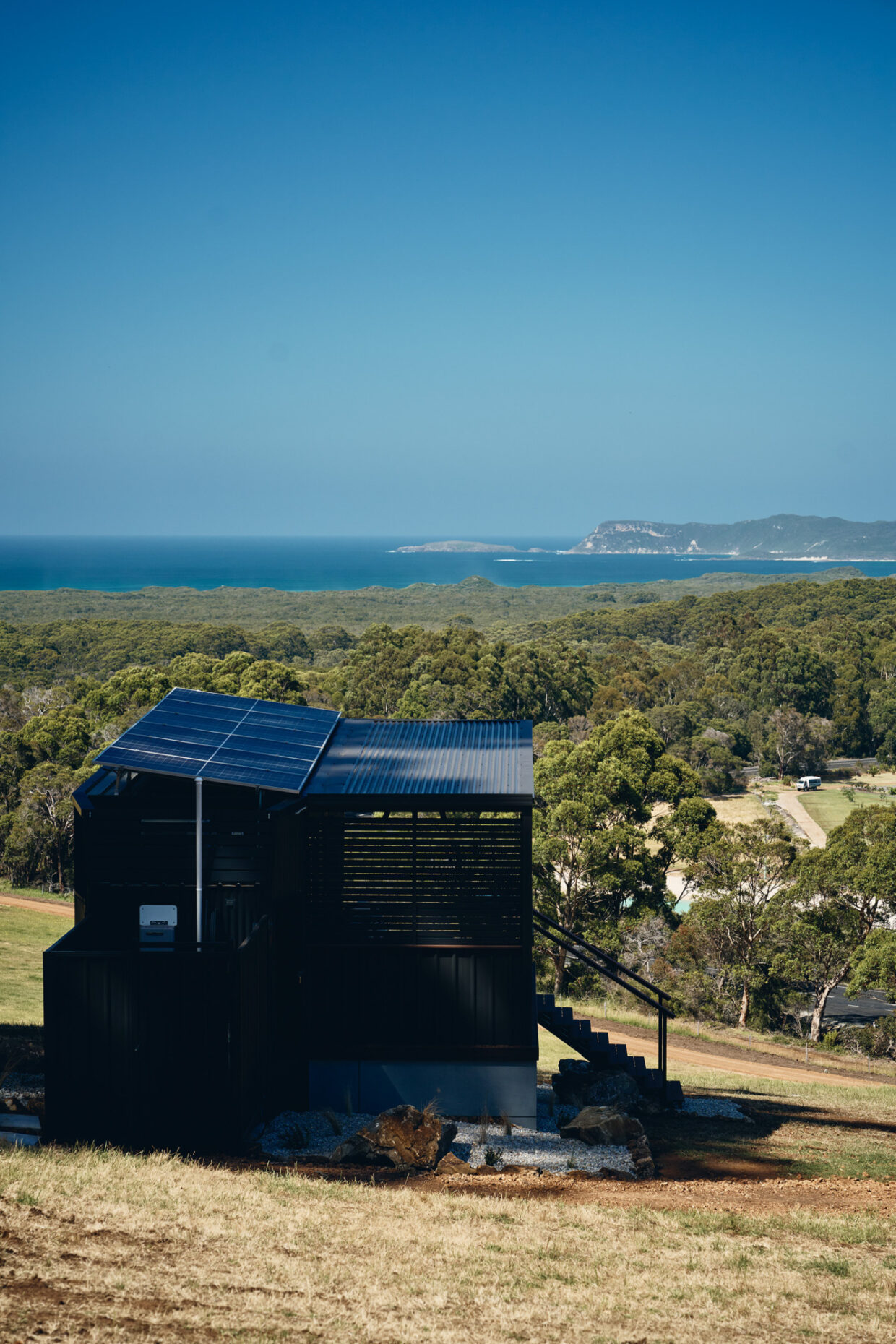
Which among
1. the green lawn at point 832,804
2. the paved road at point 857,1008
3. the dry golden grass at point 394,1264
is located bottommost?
the paved road at point 857,1008

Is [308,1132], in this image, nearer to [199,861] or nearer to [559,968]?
[199,861]

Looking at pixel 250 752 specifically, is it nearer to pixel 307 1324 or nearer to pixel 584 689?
pixel 307 1324

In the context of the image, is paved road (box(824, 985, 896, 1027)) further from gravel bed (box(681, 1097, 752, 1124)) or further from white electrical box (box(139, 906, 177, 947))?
white electrical box (box(139, 906, 177, 947))

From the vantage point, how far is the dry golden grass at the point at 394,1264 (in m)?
6.44

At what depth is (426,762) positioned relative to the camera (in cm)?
1304

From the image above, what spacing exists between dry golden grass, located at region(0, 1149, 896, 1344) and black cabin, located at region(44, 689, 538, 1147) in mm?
2137

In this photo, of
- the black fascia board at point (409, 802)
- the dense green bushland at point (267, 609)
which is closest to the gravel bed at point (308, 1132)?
the black fascia board at point (409, 802)

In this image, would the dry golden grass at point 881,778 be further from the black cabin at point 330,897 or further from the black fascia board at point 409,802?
the black fascia board at point 409,802

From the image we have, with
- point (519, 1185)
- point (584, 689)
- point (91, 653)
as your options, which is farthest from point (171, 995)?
point (91, 653)

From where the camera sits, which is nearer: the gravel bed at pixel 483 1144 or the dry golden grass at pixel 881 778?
the gravel bed at pixel 483 1144

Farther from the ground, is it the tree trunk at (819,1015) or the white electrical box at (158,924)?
the white electrical box at (158,924)

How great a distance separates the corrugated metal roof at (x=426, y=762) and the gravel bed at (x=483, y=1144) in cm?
348

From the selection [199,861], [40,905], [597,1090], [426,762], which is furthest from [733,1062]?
[40,905]

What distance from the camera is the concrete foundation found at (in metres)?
12.0
